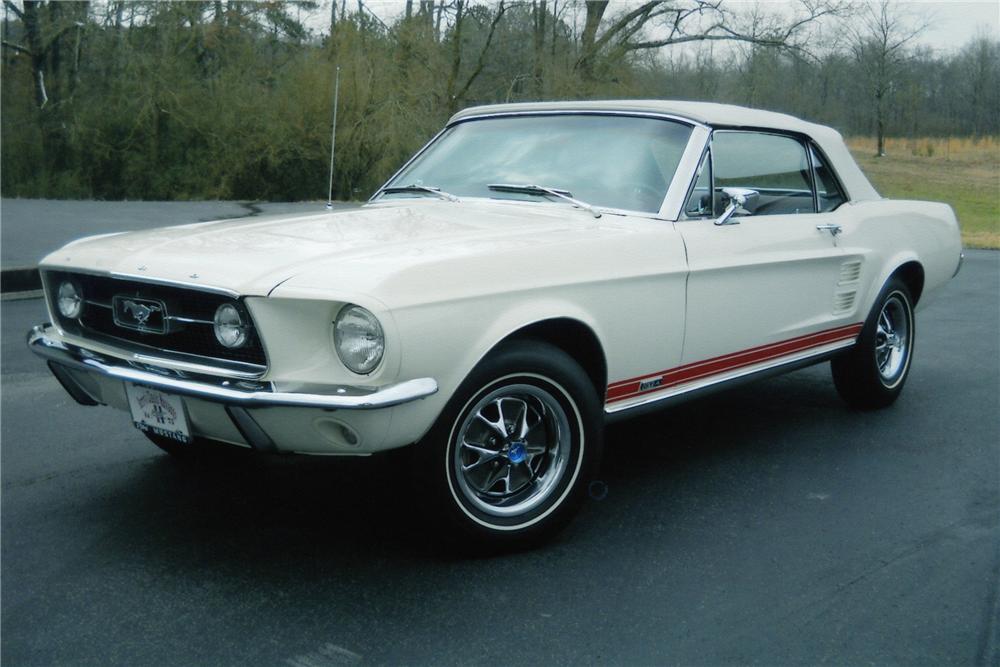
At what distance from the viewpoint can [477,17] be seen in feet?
72.4

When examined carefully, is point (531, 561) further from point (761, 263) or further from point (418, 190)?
point (418, 190)

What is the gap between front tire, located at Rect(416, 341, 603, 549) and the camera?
304 centimetres

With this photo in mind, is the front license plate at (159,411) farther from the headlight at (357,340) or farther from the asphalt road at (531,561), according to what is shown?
the headlight at (357,340)

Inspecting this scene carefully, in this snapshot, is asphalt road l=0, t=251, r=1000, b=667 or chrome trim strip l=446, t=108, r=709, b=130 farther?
chrome trim strip l=446, t=108, r=709, b=130

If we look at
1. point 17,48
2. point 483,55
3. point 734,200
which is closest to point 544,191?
point 734,200

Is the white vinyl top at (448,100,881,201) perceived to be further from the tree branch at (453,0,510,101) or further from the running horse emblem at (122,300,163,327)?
the tree branch at (453,0,510,101)

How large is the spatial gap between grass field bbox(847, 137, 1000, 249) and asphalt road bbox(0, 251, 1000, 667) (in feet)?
75.7

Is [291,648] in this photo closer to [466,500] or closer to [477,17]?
[466,500]

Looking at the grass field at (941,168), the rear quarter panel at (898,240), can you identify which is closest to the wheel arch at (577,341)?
the rear quarter panel at (898,240)

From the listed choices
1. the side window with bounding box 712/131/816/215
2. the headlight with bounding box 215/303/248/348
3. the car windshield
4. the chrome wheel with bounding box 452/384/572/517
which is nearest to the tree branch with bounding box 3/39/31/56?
the car windshield

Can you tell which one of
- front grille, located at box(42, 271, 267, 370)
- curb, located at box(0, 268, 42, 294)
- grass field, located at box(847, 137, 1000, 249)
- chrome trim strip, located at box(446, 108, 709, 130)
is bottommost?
curb, located at box(0, 268, 42, 294)

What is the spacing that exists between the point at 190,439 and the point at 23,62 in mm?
25251

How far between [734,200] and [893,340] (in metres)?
1.97

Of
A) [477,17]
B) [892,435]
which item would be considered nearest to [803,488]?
[892,435]
